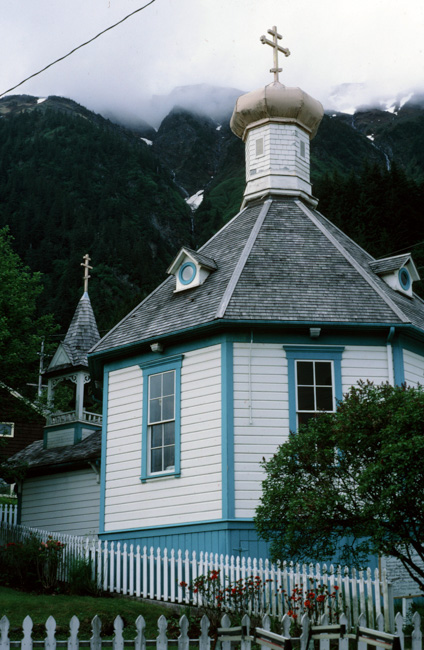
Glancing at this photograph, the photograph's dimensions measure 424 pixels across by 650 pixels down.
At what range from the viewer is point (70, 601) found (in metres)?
Answer: 14.6

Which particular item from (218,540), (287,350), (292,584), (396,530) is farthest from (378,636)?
(287,350)

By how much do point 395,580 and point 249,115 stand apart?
13486 mm

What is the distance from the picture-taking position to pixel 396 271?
63.5ft

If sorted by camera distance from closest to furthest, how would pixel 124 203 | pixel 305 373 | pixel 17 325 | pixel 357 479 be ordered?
pixel 357 479 → pixel 305 373 → pixel 17 325 → pixel 124 203

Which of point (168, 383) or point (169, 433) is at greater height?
point (168, 383)

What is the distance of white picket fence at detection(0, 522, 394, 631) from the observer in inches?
500

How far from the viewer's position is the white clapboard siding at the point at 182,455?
16406 mm

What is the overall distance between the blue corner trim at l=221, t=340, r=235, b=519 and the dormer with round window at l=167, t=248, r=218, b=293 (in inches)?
105

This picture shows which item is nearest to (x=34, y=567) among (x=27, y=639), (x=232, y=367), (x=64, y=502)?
(x=64, y=502)

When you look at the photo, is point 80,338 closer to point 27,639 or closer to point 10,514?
point 10,514

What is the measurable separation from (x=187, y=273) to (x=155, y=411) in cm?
344

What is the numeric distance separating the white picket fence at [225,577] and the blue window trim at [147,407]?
1.57m

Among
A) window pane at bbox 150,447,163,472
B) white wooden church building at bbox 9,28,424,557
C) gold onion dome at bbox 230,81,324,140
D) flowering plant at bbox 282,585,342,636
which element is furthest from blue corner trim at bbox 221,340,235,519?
gold onion dome at bbox 230,81,324,140

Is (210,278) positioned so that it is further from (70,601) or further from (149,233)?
(149,233)
